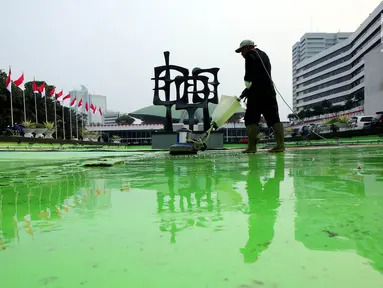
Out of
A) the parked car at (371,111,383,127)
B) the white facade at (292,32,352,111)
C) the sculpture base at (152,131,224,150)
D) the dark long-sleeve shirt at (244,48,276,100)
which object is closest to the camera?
the dark long-sleeve shirt at (244,48,276,100)

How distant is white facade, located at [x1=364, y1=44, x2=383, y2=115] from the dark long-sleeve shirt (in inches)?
1238

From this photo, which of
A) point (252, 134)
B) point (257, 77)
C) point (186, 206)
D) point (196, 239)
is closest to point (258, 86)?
point (257, 77)

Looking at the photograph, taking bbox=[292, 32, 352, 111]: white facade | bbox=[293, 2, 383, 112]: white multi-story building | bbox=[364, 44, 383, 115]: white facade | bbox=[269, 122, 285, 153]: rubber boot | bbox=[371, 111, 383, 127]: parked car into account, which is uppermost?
bbox=[292, 32, 352, 111]: white facade

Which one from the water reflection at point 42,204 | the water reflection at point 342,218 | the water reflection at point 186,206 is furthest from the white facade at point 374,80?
the water reflection at point 42,204

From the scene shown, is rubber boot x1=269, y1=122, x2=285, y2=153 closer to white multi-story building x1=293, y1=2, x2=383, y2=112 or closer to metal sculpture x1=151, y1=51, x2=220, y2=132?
metal sculpture x1=151, y1=51, x2=220, y2=132

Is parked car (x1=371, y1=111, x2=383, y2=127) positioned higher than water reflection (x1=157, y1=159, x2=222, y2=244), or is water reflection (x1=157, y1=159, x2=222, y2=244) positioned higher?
parked car (x1=371, y1=111, x2=383, y2=127)

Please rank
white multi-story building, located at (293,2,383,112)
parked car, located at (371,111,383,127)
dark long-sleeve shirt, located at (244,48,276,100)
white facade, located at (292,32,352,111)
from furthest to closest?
white facade, located at (292,32,352,111) → white multi-story building, located at (293,2,383,112) → parked car, located at (371,111,383,127) → dark long-sleeve shirt, located at (244,48,276,100)

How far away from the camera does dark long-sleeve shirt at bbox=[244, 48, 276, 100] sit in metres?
6.54

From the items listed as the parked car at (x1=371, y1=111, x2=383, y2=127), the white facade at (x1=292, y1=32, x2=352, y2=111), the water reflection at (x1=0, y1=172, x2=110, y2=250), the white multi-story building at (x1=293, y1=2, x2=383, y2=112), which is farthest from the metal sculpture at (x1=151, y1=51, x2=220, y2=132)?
the white facade at (x1=292, y1=32, x2=352, y2=111)

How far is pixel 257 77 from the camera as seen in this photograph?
21.5ft

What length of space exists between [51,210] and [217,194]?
905 millimetres

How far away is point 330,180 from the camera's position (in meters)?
2.43

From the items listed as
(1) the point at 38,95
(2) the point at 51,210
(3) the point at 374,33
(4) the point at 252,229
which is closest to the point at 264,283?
(4) the point at 252,229

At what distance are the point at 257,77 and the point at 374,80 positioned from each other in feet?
109
